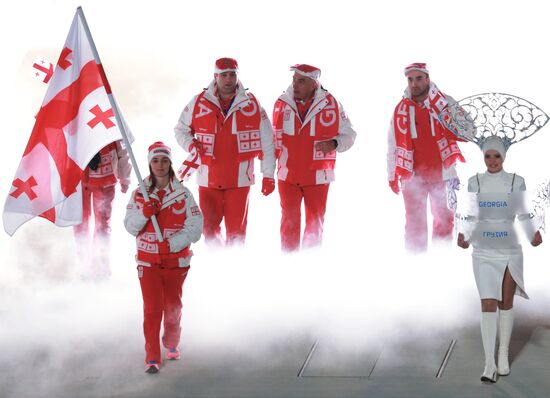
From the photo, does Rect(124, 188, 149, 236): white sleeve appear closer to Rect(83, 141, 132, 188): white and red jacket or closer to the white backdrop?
the white backdrop

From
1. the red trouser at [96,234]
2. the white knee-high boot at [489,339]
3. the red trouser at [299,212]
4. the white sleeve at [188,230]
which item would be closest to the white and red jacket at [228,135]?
the red trouser at [299,212]

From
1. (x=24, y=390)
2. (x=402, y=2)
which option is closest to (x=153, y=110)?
(x=402, y=2)

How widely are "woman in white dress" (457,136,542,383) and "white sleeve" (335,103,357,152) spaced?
6.83 ft

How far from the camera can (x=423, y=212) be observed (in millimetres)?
8930

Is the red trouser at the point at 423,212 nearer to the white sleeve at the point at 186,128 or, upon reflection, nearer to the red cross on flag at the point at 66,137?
the white sleeve at the point at 186,128

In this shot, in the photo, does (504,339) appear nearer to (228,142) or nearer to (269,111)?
(228,142)

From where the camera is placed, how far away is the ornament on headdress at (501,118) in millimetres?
6855

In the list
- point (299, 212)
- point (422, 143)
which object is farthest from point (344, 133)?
point (299, 212)

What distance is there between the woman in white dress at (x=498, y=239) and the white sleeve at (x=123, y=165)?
2.94 metres

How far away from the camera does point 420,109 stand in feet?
28.6

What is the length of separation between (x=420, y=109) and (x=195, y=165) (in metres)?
1.68

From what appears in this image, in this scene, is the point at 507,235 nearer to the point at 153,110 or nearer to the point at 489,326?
the point at 489,326

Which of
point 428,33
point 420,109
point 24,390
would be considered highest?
point 428,33

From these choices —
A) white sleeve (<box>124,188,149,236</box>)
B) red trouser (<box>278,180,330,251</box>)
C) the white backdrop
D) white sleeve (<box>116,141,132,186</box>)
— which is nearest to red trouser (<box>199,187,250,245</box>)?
the white backdrop
